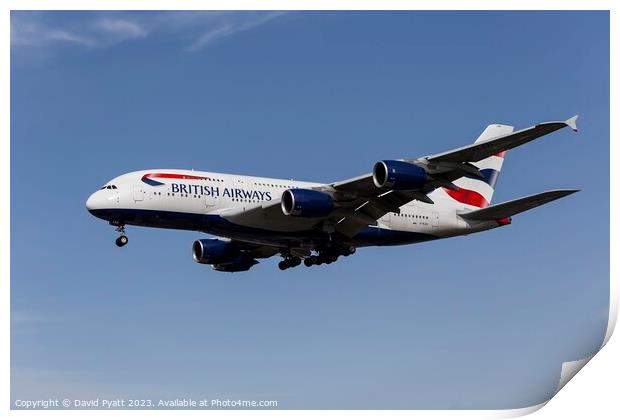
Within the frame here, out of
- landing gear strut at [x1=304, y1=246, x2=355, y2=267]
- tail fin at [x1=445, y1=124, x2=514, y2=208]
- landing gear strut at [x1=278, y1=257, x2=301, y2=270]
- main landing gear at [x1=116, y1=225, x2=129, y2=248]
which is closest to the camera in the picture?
main landing gear at [x1=116, y1=225, x2=129, y2=248]

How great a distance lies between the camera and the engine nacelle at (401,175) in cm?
3412

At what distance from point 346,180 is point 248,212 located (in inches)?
147

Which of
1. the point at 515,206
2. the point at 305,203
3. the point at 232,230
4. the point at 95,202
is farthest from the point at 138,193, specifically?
the point at 515,206

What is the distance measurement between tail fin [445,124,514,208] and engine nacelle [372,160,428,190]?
8.20m

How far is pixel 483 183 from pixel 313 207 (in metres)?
11.1

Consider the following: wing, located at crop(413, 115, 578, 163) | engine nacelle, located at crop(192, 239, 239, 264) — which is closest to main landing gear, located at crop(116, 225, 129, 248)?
engine nacelle, located at crop(192, 239, 239, 264)

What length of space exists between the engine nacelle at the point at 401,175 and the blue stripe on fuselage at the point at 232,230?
18.0ft

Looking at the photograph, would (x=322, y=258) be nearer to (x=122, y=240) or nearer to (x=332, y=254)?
(x=332, y=254)

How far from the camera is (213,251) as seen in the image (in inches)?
1651

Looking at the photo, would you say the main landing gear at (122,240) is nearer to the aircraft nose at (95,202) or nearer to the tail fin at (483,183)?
the aircraft nose at (95,202)

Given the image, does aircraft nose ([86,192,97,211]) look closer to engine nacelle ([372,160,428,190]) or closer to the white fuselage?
the white fuselage

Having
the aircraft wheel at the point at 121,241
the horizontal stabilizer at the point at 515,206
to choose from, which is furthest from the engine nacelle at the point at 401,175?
the aircraft wheel at the point at 121,241

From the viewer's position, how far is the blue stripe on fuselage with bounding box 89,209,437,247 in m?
37.0
